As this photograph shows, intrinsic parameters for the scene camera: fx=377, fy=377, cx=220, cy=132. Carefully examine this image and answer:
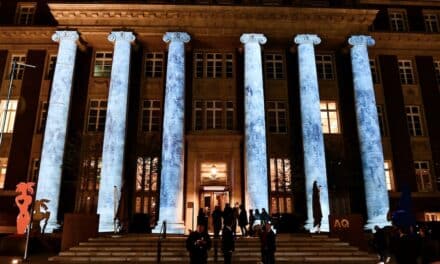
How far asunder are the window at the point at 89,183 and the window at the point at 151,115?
398 centimetres

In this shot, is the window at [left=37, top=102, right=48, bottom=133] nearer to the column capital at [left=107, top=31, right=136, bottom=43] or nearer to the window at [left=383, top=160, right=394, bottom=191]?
the column capital at [left=107, top=31, right=136, bottom=43]

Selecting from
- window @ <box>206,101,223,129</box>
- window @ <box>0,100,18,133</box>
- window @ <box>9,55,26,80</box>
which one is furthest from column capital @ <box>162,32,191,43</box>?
window @ <box>0,100,18,133</box>

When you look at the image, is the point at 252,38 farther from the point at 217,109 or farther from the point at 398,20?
the point at 398,20

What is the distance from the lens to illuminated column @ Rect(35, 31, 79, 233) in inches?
917

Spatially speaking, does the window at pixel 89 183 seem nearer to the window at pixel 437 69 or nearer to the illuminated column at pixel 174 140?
the illuminated column at pixel 174 140

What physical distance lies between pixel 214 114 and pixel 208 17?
6.81 metres

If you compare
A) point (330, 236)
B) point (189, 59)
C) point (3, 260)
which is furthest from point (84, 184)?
point (330, 236)

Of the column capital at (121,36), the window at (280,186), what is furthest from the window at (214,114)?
the column capital at (121,36)

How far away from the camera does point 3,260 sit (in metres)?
15.8

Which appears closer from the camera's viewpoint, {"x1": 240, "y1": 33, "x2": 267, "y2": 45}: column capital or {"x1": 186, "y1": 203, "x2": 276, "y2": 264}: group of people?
{"x1": 186, "y1": 203, "x2": 276, "y2": 264}: group of people

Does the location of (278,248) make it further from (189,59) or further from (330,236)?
(189,59)

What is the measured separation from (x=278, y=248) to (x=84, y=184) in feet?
47.5

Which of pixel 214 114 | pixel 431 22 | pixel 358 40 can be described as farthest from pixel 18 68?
pixel 431 22

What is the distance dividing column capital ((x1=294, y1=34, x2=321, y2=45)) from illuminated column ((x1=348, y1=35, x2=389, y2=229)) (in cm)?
242
